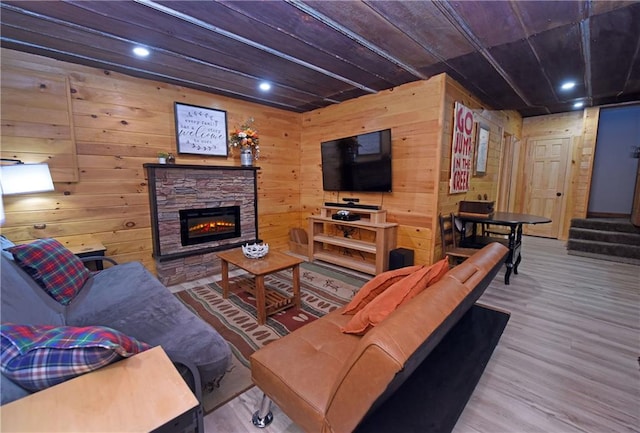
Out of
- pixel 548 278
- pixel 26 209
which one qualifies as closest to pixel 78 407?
pixel 26 209

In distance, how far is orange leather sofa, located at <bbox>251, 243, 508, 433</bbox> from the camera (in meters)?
0.77

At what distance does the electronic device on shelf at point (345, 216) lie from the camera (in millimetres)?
3896

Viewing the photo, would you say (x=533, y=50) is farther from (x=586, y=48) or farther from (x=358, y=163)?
(x=358, y=163)

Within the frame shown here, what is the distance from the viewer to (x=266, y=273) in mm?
2359

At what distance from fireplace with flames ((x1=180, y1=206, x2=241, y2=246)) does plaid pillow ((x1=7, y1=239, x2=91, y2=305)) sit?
4.67ft

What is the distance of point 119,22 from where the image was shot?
209 cm

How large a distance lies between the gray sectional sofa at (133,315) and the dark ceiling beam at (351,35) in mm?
2202

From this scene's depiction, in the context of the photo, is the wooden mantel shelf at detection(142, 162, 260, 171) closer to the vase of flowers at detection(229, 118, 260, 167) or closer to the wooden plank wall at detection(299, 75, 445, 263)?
the vase of flowers at detection(229, 118, 260, 167)

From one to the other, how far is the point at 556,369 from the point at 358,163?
9.83 ft

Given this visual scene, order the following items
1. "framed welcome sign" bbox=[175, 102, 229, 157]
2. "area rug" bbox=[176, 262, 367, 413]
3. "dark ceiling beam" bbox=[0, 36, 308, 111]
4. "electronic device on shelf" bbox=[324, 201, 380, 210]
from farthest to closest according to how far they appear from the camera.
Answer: "electronic device on shelf" bbox=[324, 201, 380, 210], "framed welcome sign" bbox=[175, 102, 229, 157], "dark ceiling beam" bbox=[0, 36, 308, 111], "area rug" bbox=[176, 262, 367, 413]

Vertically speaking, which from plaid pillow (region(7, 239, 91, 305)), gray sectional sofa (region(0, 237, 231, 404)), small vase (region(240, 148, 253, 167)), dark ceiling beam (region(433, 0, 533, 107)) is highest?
dark ceiling beam (region(433, 0, 533, 107))

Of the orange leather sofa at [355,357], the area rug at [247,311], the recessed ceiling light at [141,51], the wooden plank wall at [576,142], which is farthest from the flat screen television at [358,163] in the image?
the wooden plank wall at [576,142]

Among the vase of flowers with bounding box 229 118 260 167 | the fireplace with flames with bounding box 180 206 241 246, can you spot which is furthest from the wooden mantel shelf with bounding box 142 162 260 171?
the fireplace with flames with bounding box 180 206 241 246

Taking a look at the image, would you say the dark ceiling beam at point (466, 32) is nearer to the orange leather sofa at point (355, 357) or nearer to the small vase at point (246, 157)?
the orange leather sofa at point (355, 357)
